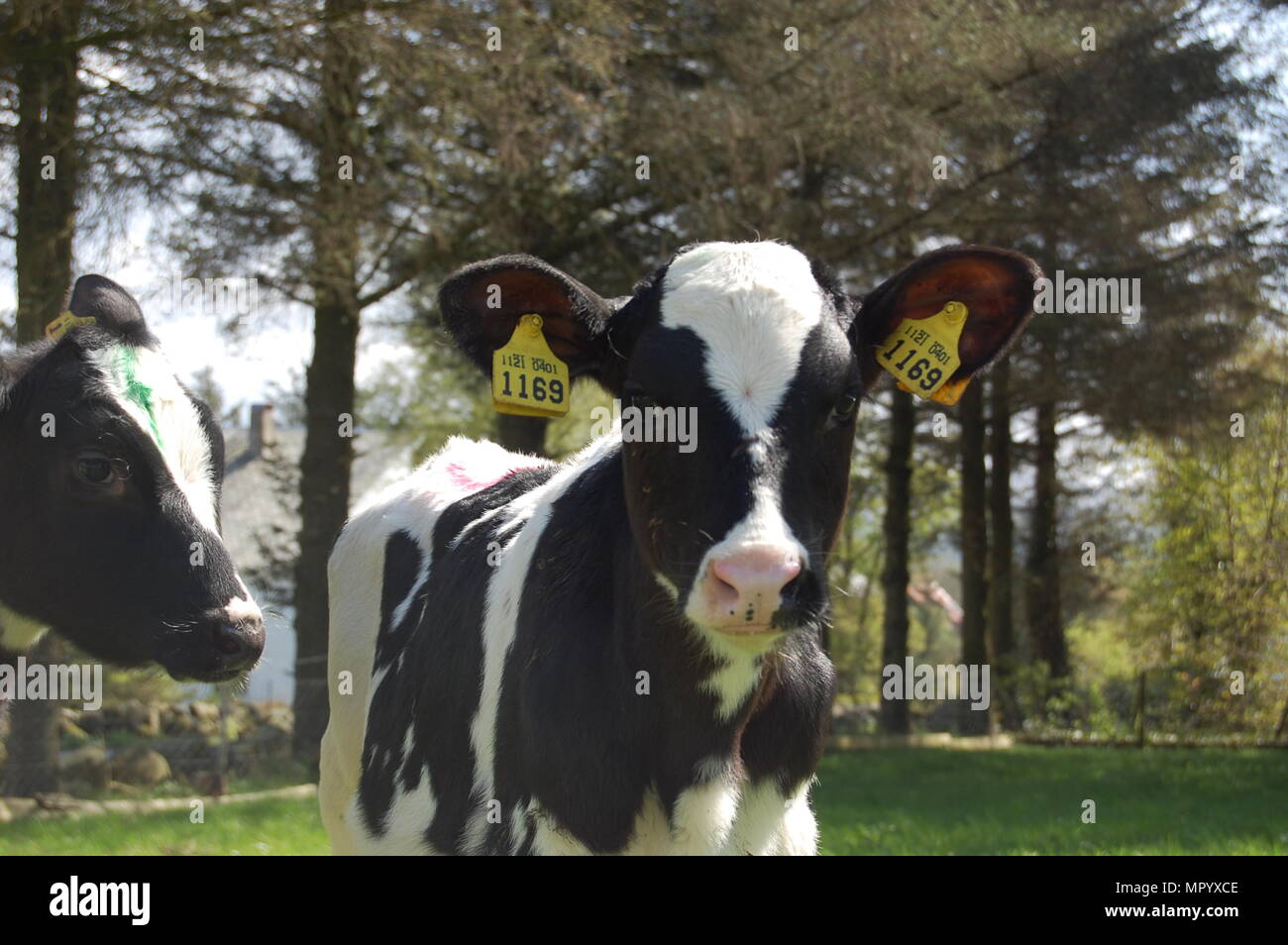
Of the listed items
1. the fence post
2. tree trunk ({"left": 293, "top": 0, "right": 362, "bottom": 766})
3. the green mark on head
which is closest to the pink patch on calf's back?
the green mark on head

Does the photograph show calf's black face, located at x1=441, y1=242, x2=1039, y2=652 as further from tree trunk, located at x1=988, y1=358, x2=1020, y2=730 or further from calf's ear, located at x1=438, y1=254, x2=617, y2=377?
tree trunk, located at x1=988, y1=358, x2=1020, y2=730

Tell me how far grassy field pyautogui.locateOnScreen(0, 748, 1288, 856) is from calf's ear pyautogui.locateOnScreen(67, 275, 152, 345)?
386 cm

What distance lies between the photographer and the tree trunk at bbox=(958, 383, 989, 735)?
18.5m

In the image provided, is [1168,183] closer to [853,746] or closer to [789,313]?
[853,746]

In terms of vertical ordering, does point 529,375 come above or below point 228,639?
above

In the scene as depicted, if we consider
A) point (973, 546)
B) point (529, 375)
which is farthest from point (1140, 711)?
point (529, 375)

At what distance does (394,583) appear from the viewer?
5.50 m

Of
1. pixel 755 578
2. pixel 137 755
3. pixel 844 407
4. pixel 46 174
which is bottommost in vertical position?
pixel 137 755

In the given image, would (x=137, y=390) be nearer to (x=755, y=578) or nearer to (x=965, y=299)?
(x=755, y=578)

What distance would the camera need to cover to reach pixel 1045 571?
21.8 meters

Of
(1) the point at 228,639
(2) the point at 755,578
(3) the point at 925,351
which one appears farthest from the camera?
(1) the point at 228,639

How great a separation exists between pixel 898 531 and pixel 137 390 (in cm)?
1415
